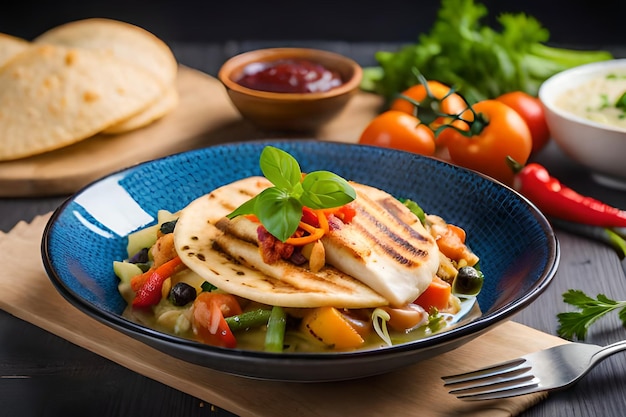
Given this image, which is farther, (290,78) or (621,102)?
(290,78)

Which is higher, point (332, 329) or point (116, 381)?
point (332, 329)

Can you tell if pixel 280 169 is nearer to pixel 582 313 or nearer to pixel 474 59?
pixel 582 313

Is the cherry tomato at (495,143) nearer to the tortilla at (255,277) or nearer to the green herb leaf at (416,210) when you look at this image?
the green herb leaf at (416,210)

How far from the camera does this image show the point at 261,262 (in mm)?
3477

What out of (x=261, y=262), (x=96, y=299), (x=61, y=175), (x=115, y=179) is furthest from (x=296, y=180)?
(x=61, y=175)

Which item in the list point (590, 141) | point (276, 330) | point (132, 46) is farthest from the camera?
point (132, 46)

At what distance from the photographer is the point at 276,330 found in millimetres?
3258

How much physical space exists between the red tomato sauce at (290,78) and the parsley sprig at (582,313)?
3.03 meters

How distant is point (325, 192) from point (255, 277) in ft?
1.58

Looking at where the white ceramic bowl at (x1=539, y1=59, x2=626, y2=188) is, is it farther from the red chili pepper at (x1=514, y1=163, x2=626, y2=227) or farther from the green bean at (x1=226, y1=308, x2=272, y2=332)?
the green bean at (x1=226, y1=308, x2=272, y2=332)

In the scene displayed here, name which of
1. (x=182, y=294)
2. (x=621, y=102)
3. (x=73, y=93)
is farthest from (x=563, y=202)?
(x=73, y=93)

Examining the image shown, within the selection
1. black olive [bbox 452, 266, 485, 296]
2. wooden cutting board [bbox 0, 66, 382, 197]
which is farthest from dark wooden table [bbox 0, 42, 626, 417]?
wooden cutting board [bbox 0, 66, 382, 197]

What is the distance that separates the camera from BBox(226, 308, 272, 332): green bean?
3.34 meters

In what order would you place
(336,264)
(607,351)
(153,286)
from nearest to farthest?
1. (607,351)
2. (336,264)
3. (153,286)
